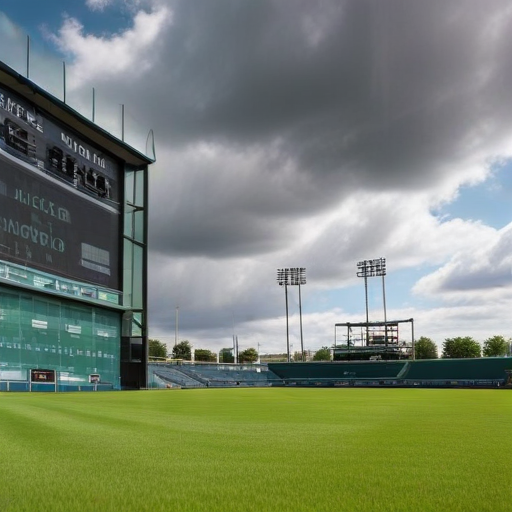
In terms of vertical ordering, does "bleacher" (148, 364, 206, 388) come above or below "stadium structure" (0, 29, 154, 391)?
below

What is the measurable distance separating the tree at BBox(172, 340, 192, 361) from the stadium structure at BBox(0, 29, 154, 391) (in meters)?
82.8

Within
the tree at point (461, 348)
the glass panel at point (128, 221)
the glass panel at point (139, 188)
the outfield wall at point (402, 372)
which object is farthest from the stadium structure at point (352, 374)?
the tree at point (461, 348)

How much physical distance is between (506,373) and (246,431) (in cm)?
6104

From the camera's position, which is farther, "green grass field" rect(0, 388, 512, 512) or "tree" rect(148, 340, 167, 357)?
"tree" rect(148, 340, 167, 357)

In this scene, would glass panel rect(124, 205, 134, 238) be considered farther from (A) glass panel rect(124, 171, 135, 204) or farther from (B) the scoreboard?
(B) the scoreboard

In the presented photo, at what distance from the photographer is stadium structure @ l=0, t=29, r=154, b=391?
28781 millimetres

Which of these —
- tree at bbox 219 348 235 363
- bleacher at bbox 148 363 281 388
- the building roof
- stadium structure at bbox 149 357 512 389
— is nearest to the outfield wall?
stadium structure at bbox 149 357 512 389

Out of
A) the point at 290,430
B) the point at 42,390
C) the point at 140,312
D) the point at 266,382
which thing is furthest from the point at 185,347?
the point at 290,430

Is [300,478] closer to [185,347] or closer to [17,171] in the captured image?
[17,171]

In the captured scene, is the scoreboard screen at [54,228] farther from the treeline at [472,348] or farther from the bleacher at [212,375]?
the treeline at [472,348]

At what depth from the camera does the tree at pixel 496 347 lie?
114625 millimetres

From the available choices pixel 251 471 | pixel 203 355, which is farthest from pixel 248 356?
pixel 251 471

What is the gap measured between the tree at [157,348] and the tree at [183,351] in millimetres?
6921

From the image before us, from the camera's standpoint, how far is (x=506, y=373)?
6206 cm
